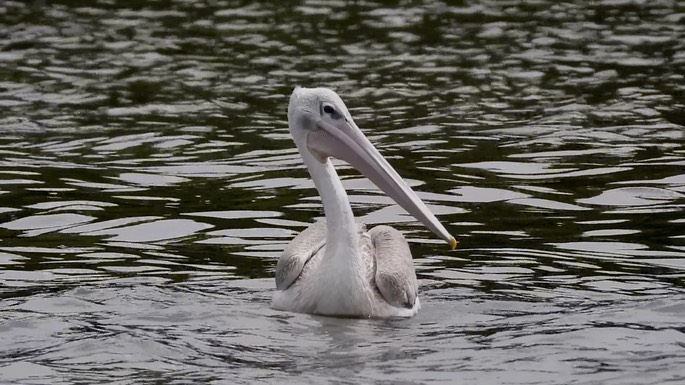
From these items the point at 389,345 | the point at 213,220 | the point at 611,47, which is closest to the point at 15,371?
the point at 389,345

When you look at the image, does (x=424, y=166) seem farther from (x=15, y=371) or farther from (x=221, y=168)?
(x=15, y=371)

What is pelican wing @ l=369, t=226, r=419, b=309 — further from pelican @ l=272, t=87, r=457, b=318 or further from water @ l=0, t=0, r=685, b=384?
water @ l=0, t=0, r=685, b=384

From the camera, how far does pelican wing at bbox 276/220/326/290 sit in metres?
7.73

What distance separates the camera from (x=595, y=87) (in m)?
13.7

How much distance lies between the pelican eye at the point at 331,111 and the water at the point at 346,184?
40.4 inches

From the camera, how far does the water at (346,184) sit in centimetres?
677

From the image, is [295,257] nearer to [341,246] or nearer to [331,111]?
[341,246]

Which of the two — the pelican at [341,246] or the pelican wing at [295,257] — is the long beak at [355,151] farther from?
the pelican wing at [295,257]

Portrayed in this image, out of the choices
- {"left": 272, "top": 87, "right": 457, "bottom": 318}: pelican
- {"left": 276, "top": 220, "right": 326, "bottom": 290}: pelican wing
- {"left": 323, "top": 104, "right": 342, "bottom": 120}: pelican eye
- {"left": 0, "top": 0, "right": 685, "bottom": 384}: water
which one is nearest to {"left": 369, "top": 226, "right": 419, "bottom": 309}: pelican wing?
{"left": 272, "top": 87, "right": 457, "bottom": 318}: pelican

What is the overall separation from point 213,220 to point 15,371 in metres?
3.22

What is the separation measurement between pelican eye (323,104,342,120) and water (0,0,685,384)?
103cm

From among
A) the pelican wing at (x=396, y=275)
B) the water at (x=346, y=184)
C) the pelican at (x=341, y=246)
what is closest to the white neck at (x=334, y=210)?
the pelican at (x=341, y=246)

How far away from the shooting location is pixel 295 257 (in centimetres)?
781

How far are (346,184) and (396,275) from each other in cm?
316
